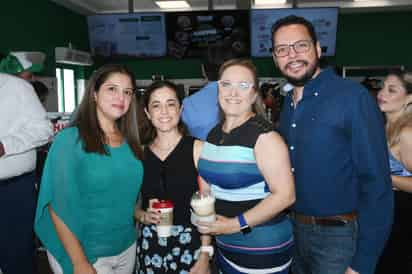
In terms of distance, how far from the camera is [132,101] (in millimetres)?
1653

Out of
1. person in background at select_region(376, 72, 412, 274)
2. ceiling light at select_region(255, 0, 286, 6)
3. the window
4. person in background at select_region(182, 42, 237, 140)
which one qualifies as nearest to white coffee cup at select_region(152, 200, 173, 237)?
person in background at select_region(182, 42, 237, 140)

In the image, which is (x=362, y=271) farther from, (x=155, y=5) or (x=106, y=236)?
(x=155, y=5)

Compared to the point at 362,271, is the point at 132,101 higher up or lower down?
higher up

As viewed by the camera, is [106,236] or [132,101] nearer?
[106,236]

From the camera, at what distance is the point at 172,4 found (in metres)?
6.40

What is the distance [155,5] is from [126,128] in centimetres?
539

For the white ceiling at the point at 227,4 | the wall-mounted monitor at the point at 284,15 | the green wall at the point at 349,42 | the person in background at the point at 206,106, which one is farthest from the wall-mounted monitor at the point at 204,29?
the person in background at the point at 206,106

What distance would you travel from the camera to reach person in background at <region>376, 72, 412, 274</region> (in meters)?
1.89

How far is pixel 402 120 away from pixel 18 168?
6.46 feet

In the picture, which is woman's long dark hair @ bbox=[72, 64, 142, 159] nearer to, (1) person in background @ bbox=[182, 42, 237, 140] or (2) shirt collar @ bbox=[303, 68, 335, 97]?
(1) person in background @ bbox=[182, 42, 237, 140]

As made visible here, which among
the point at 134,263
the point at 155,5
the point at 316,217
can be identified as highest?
the point at 155,5

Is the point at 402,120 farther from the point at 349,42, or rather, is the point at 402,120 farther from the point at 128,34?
the point at 349,42

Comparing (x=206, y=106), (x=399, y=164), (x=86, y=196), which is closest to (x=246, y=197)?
(x=86, y=196)

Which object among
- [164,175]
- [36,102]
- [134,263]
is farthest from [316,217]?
[36,102]
